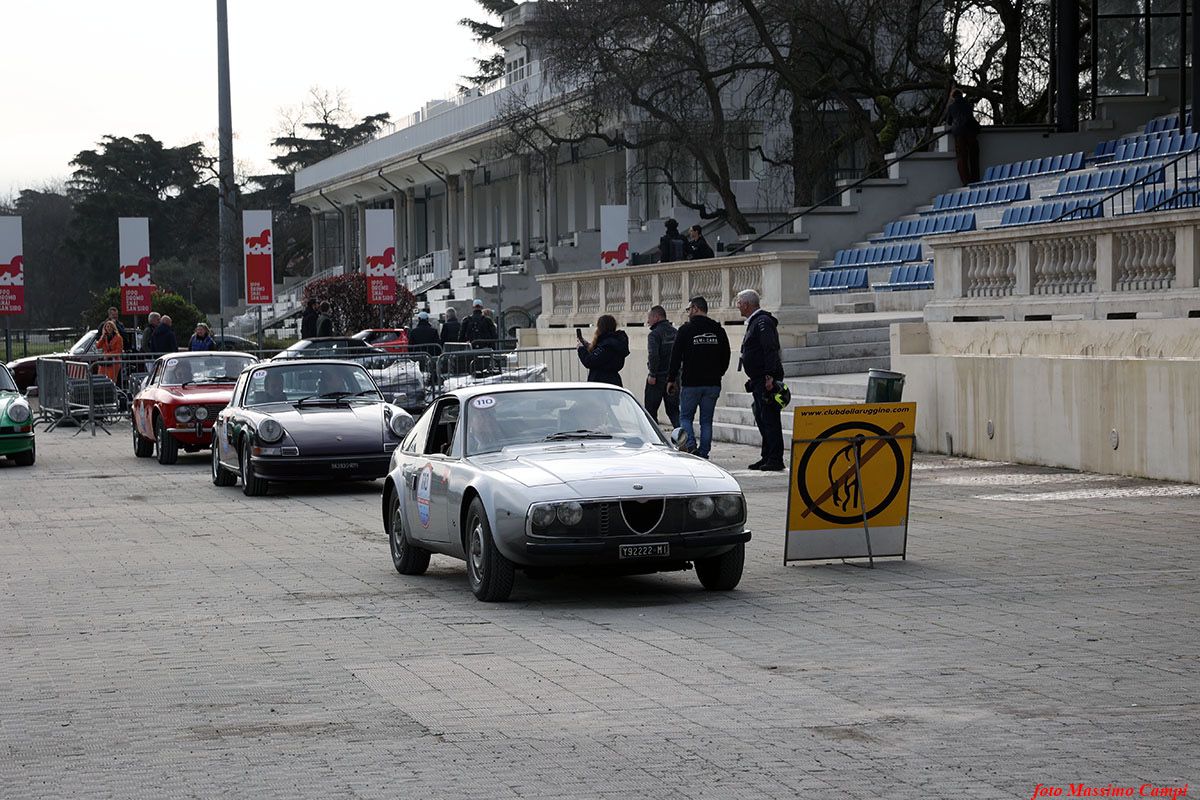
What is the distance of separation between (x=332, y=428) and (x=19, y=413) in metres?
7.43

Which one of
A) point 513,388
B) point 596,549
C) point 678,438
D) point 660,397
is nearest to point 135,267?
point 660,397

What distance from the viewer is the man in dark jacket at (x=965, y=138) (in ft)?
124

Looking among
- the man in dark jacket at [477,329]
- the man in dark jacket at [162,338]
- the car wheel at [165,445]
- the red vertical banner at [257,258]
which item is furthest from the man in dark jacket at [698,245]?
the red vertical banner at [257,258]

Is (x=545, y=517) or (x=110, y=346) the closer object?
(x=545, y=517)

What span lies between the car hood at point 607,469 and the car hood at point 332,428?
7.65 metres

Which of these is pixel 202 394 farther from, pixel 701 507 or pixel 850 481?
pixel 701 507

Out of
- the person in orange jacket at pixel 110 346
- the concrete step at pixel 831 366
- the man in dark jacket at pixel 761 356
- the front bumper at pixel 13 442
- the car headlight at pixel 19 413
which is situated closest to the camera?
the man in dark jacket at pixel 761 356

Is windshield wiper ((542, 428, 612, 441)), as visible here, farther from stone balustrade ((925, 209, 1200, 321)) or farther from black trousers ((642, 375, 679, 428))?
black trousers ((642, 375, 679, 428))

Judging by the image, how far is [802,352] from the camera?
2734cm

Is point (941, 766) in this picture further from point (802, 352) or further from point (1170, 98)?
point (1170, 98)

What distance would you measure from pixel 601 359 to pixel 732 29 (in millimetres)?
22224

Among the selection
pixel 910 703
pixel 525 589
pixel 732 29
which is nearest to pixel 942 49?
pixel 732 29

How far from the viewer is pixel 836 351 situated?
27.6 metres

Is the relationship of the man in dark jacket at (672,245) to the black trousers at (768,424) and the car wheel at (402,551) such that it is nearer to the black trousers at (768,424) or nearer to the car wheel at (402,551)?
the black trousers at (768,424)
